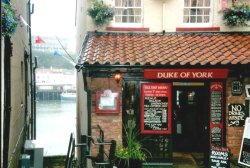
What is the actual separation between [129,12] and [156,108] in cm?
360

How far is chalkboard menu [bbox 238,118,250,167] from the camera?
360 inches

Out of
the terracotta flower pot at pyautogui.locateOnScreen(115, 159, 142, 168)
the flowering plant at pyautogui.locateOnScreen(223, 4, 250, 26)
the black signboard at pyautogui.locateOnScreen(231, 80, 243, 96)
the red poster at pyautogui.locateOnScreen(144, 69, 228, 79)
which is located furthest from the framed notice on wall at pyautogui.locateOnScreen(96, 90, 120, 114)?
the flowering plant at pyautogui.locateOnScreen(223, 4, 250, 26)

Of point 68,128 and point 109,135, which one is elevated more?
point 109,135

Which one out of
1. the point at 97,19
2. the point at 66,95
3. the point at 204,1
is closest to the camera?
the point at 97,19

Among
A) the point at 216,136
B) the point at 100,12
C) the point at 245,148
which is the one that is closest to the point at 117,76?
the point at 100,12

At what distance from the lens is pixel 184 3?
1158cm

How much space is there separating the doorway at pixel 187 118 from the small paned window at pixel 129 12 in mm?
2656

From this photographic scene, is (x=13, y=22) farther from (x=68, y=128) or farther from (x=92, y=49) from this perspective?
(x=68, y=128)

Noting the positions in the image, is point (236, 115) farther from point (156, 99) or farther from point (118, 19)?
point (118, 19)

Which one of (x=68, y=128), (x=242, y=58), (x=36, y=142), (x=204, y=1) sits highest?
(x=204, y=1)

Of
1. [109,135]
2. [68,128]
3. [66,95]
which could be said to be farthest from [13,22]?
[66,95]

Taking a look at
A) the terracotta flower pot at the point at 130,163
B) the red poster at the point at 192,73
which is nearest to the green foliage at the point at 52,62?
the red poster at the point at 192,73

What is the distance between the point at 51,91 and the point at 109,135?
84270 millimetres

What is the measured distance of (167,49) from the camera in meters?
10.1
